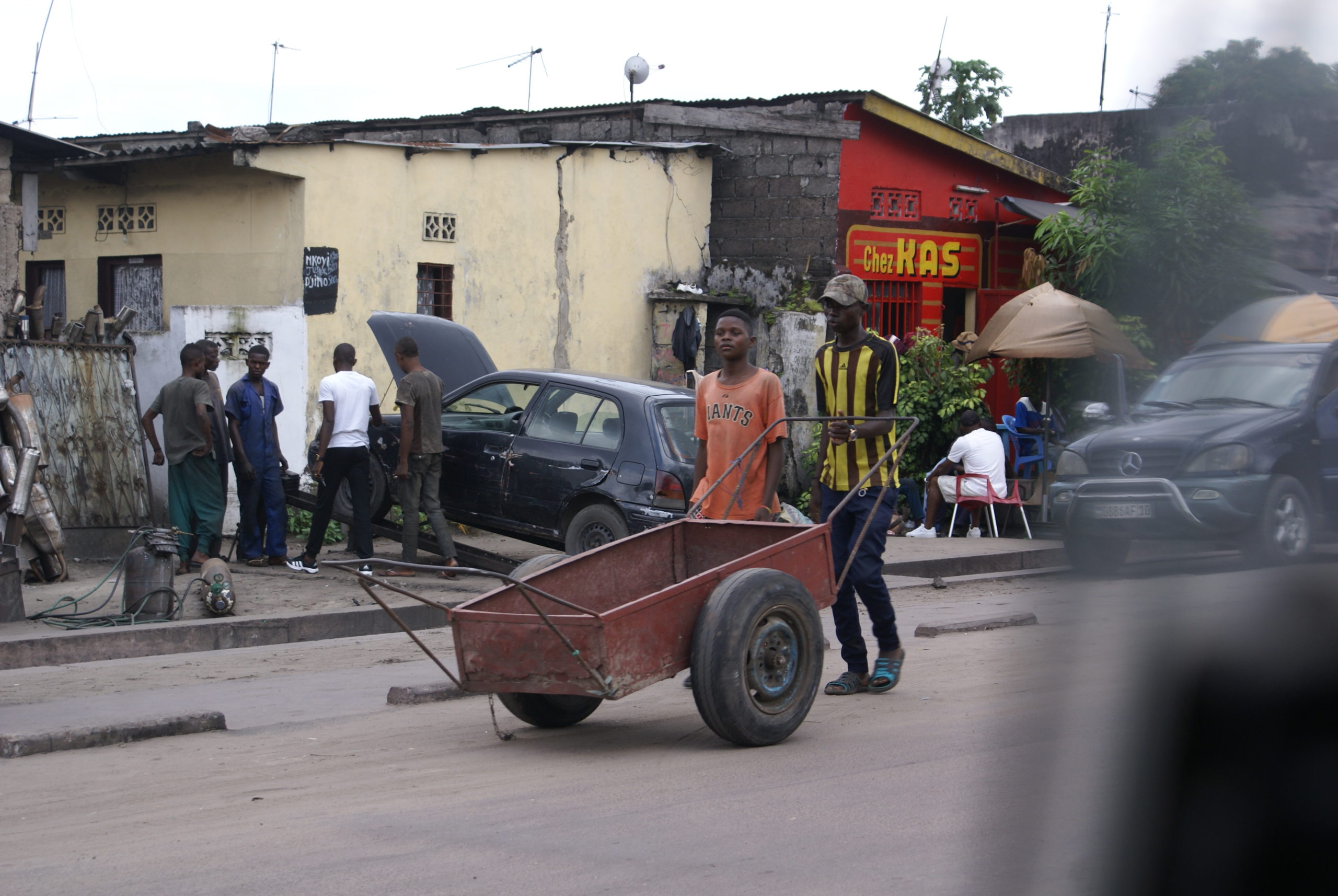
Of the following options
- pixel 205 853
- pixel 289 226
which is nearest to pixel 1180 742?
pixel 205 853

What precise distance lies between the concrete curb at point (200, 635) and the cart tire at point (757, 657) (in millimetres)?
4179

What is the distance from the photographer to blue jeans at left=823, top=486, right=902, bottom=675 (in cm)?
580

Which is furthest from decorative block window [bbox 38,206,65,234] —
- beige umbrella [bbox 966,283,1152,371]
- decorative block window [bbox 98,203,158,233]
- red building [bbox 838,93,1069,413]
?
beige umbrella [bbox 966,283,1152,371]

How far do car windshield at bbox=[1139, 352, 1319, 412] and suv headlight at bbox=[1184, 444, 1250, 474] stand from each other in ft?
0.10

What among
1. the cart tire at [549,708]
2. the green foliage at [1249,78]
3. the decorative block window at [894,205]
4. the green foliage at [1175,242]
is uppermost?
the decorative block window at [894,205]

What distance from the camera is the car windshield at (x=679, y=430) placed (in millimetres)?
9641

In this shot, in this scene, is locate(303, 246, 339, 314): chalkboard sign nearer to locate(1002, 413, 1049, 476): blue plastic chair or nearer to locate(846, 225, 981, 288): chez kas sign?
locate(846, 225, 981, 288): chez kas sign

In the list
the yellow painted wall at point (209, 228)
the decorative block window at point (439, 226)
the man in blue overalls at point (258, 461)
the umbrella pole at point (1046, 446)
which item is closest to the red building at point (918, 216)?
the decorative block window at point (439, 226)

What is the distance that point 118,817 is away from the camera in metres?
4.24

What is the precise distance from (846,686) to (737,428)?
1272mm

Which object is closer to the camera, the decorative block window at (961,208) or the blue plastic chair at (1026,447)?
the blue plastic chair at (1026,447)

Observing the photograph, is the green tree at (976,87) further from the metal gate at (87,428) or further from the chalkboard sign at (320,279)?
the chalkboard sign at (320,279)

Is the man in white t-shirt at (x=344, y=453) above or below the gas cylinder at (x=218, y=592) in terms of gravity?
above

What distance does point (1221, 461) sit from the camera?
0.84m
